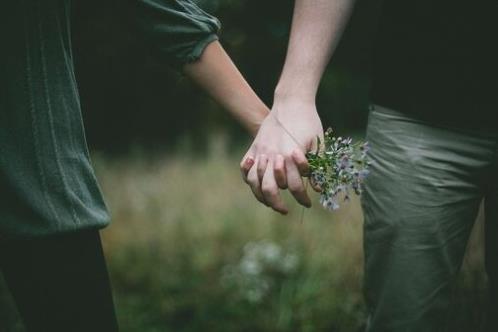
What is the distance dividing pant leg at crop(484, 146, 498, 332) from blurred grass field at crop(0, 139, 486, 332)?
0.89m

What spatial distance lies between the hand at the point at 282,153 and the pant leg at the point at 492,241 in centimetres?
59

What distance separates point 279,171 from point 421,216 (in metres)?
0.56

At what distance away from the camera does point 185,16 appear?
59.3 inches

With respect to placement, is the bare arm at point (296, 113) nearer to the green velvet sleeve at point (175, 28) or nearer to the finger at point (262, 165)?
the finger at point (262, 165)

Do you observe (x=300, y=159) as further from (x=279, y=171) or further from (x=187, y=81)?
(x=187, y=81)

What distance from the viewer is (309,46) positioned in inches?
59.4

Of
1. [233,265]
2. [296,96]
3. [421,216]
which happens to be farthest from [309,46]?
[233,265]

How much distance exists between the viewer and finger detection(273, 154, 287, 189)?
54.5 inches

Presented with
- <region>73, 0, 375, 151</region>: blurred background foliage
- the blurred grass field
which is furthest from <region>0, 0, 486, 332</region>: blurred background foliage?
<region>73, 0, 375, 151</region>: blurred background foliage

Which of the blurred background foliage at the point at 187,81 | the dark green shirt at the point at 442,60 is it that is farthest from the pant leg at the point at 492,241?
the blurred background foliage at the point at 187,81

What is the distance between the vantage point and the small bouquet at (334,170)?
1443 millimetres

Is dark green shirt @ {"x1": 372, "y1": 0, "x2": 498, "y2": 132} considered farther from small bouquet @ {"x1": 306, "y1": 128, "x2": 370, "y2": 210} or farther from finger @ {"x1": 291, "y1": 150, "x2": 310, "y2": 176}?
finger @ {"x1": 291, "y1": 150, "x2": 310, "y2": 176}

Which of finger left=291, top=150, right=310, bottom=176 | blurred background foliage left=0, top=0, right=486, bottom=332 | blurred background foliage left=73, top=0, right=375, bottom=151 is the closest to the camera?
finger left=291, top=150, right=310, bottom=176

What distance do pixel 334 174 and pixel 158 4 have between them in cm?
67
